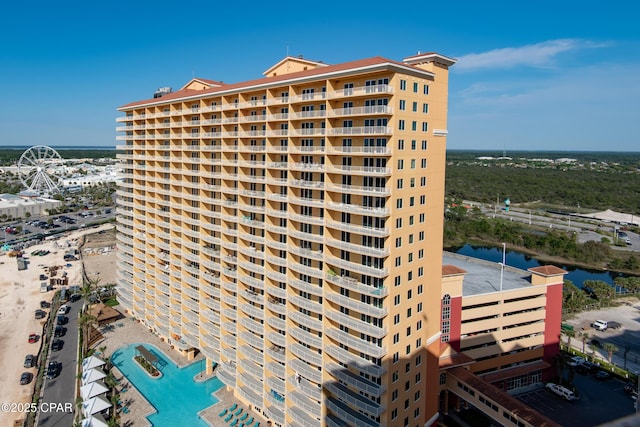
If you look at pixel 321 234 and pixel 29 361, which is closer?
pixel 321 234

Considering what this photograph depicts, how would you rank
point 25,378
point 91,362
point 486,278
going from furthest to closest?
point 486,278
point 25,378
point 91,362

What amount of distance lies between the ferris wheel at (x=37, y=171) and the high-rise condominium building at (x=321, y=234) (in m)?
152

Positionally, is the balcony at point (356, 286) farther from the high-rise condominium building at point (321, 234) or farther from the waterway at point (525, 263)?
the waterway at point (525, 263)

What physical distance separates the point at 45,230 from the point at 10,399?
305 feet

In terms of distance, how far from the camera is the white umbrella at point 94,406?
3941 centimetres

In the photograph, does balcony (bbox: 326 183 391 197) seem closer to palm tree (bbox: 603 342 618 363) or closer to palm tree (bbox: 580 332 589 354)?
palm tree (bbox: 580 332 589 354)

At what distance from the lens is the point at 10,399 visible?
4347 centimetres

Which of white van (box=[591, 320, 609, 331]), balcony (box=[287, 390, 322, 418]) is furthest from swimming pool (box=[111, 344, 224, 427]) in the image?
white van (box=[591, 320, 609, 331])

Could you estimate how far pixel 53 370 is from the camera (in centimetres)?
4812

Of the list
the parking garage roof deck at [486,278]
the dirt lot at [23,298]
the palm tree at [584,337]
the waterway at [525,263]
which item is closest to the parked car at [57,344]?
the dirt lot at [23,298]

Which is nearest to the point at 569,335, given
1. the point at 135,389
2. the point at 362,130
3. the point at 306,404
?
the point at 306,404

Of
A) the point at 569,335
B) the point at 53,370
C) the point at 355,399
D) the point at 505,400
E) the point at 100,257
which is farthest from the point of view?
the point at 100,257

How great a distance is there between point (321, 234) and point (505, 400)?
2039 centimetres

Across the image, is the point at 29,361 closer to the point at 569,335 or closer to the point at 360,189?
the point at 360,189
